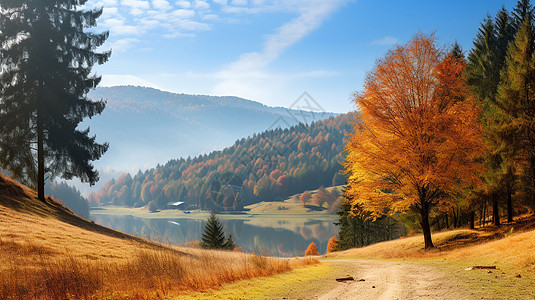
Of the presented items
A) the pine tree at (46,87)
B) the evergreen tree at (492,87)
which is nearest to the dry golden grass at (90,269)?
the pine tree at (46,87)

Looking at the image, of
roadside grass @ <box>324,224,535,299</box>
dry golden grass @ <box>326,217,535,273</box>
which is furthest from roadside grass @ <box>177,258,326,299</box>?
dry golden grass @ <box>326,217,535,273</box>

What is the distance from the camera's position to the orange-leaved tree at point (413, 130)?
20.9m

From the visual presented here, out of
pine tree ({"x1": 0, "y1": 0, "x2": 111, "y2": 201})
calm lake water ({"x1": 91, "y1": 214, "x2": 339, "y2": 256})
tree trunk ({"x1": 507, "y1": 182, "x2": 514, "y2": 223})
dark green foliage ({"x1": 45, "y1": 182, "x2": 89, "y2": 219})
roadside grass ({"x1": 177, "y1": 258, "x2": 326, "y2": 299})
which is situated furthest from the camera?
dark green foliage ({"x1": 45, "y1": 182, "x2": 89, "y2": 219})

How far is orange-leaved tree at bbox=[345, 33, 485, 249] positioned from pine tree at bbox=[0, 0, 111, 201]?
1992cm

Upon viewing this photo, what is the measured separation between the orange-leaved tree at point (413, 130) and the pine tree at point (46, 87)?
19925 mm

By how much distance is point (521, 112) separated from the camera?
958 inches

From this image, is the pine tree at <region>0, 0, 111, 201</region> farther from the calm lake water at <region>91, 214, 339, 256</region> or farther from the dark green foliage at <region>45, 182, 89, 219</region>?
the dark green foliage at <region>45, 182, 89, 219</region>

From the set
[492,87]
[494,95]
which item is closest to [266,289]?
[494,95]

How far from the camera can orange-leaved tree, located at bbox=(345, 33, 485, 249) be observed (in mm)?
20906

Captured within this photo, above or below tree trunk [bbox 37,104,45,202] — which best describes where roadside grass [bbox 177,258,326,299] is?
below

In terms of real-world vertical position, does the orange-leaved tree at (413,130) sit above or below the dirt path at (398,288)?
above

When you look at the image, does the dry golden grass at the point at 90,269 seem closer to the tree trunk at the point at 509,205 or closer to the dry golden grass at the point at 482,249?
the dry golden grass at the point at 482,249

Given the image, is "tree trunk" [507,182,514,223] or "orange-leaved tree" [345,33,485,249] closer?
"orange-leaved tree" [345,33,485,249]

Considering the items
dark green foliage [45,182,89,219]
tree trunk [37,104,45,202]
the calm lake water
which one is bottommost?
the calm lake water
